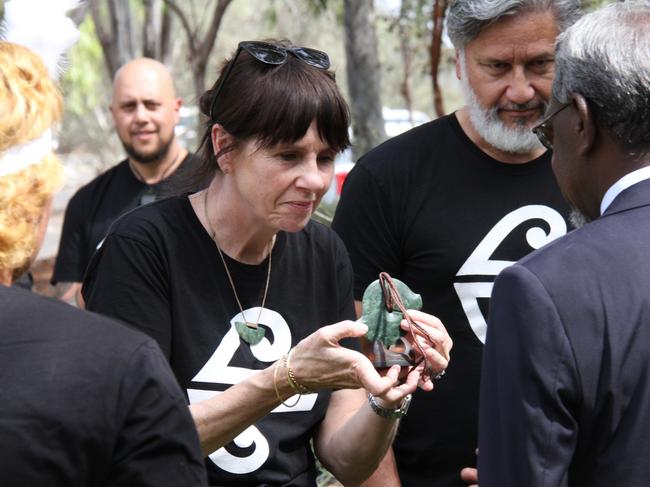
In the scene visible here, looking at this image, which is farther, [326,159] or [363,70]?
[363,70]

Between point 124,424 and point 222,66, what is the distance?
1554mm

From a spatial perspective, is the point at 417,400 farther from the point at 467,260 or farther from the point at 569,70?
the point at 569,70

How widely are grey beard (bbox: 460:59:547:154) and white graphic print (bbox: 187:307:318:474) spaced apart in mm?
952

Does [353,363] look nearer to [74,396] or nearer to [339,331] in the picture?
[339,331]

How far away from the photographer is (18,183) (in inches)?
72.9

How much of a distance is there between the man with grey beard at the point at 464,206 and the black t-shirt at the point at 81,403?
1.53 meters

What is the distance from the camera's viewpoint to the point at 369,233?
3256mm

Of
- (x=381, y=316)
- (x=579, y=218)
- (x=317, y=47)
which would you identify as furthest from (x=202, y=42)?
(x=579, y=218)

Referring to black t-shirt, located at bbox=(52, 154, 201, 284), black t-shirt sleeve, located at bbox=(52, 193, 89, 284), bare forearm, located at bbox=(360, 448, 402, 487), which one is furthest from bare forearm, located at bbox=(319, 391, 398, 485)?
black t-shirt sleeve, located at bbox=(52, 193, 89, 284)

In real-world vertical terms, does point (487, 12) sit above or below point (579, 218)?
above

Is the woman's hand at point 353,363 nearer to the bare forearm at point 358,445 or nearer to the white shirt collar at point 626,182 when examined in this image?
the bare forearm at point 358,445

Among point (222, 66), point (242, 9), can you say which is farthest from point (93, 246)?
point (242, 9)

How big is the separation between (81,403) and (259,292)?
1.25 metres

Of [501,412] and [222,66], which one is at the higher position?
[222,66]
